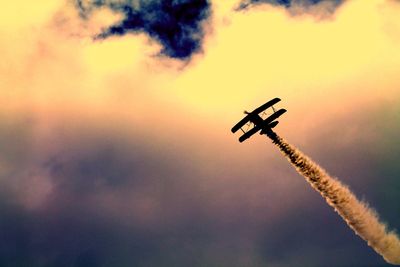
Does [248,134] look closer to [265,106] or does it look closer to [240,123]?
[240,123]

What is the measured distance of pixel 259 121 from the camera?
212 feet

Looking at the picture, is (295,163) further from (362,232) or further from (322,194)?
(362,232)

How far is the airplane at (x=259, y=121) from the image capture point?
64.1 m

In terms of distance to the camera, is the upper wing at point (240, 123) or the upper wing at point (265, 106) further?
the upper wing at point (240, 123)

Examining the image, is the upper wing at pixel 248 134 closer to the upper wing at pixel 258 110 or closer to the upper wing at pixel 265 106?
the upper wing at pixel 258 110

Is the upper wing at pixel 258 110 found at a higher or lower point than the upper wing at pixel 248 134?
higher

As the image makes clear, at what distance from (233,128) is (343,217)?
29.3 m

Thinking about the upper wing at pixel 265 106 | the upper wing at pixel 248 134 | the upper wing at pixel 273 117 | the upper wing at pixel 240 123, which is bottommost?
the upper wing at pixel 273 117

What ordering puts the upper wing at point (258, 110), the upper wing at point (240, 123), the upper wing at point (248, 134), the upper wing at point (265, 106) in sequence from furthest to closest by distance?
the upper wing at point (248, 134) < the upper wing at point (240, 123) < the upper wing at point (258, 110) < the upper wing at point (265, 106)

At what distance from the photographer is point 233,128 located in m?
65.9

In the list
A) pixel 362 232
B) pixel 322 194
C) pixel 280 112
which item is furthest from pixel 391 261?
pixel 280 112

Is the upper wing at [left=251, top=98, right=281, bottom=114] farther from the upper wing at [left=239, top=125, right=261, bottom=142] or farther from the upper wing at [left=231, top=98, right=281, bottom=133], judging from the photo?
the upper wing at [left=239, top=125, right=261, bottom=142]

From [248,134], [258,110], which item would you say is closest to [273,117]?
[258,110]

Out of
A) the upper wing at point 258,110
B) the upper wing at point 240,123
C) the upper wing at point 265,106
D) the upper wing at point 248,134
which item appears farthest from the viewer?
the upper wing at point 248,134
